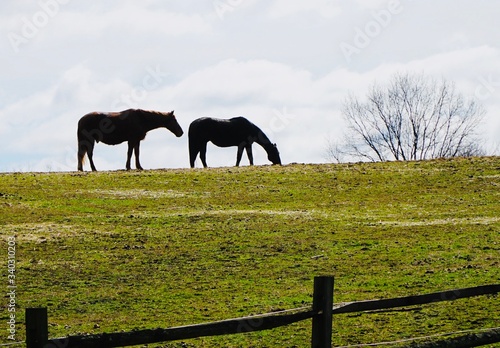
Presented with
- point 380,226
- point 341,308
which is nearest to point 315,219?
point 380,226

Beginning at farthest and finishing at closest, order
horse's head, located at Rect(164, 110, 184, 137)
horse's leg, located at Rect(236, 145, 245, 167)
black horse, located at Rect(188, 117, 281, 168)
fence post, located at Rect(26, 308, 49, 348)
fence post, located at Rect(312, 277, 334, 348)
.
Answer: black horse, located at Rect(188, 117, 281, 168) → horse's leg, located at Rect(236, 145, 245, 167) → horse's head, located at Rect(164, 110, 184, 137) → fence post, located at Rect(312, 277, 334, 348) → fence post, located at Rect(26, 308, 49, 348)

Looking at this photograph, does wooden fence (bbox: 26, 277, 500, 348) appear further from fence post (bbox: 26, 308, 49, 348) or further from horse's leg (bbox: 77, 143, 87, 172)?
horse's leg (bbox: 77, 143, 87, 172)

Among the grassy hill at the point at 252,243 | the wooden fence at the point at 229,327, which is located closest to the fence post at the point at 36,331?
the wooden fence at the point at 229,327

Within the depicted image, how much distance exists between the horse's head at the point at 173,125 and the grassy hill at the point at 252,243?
5355mm

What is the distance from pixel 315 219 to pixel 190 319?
889 cm

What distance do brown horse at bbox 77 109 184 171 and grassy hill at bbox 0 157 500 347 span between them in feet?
12.0

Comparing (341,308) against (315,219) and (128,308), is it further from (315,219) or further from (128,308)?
(315,219)

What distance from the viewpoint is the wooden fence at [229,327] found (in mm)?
6949

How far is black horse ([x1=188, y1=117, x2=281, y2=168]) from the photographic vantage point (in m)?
38.6

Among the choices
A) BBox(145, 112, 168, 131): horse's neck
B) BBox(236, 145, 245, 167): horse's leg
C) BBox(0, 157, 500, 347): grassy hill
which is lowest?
BBox(0, 157, 500, 347): grassy hill

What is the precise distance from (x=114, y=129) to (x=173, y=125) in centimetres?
274

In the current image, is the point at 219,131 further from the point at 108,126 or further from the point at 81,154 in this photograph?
the point at 81,154

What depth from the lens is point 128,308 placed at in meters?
14.9

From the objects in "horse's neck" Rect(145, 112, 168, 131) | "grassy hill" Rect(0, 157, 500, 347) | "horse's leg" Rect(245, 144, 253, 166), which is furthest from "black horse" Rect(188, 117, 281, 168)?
"grassy hill" Rect(0, 157, 500, 347)
